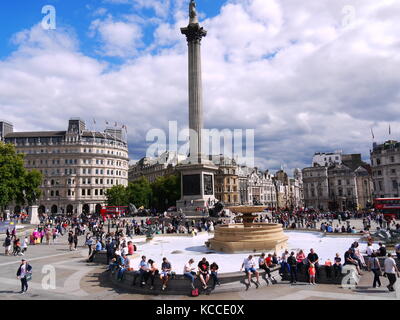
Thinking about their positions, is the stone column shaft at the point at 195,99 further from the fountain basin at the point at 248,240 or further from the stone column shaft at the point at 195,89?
the fountain basin at the point at 248,240

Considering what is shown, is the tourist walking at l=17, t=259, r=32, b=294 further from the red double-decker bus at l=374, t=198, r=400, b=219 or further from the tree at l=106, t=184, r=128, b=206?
the tree at l=106, t=184, r=128, b=206

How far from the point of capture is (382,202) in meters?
43.0

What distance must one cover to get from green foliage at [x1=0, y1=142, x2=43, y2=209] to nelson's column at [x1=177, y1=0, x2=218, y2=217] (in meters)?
26.5

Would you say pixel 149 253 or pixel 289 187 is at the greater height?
pixel 289 187

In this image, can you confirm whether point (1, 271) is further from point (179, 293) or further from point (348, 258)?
point (348, 258)

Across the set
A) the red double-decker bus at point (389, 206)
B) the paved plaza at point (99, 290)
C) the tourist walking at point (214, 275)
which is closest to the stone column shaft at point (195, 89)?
the red double-decker bus at point (389, 206)

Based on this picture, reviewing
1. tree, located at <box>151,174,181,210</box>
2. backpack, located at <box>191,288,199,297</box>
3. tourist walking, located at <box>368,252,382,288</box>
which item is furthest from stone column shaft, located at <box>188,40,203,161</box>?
tourist walking, located at <box>368,252,382,288</box>

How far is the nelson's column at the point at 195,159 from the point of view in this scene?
46.3m

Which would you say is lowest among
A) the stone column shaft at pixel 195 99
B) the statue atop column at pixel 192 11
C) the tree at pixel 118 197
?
the tree at pixel 118 197

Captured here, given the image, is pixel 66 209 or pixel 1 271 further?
→ pixel 66 209

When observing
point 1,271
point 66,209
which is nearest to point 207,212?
point 1,271

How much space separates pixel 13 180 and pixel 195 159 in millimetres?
29266

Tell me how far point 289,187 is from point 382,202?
114 metres

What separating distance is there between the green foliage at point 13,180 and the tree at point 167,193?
91.6 feet
